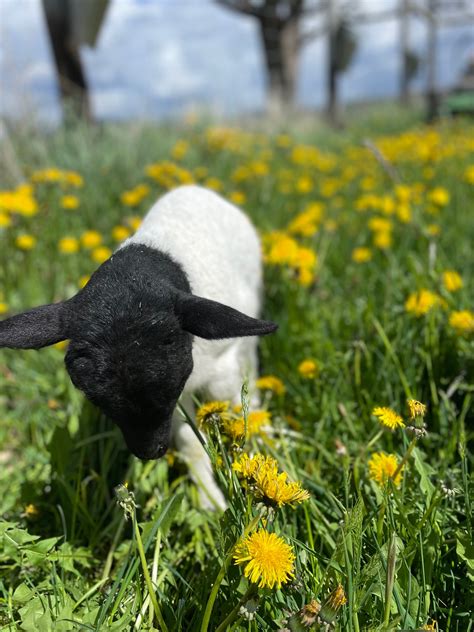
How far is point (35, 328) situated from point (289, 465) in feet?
2.99

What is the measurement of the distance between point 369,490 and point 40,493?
4.22 ft

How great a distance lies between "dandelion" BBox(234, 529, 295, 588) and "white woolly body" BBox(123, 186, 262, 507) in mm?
790

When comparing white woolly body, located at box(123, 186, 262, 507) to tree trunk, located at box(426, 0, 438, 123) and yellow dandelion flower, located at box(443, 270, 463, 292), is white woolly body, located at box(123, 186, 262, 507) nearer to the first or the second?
yellow dandelion flower, located at box(443, 270, 463, 292)

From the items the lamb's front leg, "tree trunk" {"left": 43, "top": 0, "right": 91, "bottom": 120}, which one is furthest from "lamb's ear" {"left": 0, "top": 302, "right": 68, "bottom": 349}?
"tree trunk" {"left": 43, "top": 0, "right": 91, "bottom": 120}

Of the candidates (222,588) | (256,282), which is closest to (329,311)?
(256,282)

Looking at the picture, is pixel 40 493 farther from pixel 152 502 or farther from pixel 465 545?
pixel 465 545

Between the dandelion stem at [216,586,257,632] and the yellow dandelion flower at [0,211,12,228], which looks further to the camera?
the yellow dandelion flower at [0,211,12,228]

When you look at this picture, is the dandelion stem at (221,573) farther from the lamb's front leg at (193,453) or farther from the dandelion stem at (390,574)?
the lamb's front leg at (193,453)

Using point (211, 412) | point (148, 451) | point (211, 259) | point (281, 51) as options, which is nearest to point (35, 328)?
point (148, 451)

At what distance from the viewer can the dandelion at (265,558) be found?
1082mm

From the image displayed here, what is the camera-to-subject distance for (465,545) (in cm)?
141

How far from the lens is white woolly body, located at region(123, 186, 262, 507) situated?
85.1 inches

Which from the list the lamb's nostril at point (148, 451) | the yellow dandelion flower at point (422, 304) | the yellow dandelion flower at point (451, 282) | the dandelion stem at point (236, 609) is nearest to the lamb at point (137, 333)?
the lamb's nostril at point (148, 451)

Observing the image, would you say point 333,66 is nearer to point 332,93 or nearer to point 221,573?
point 332,93
